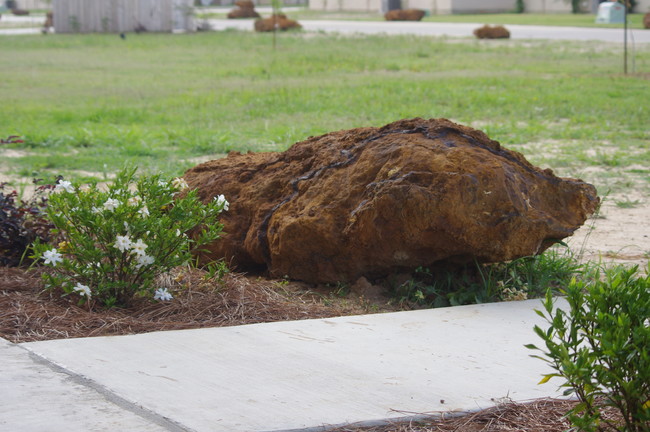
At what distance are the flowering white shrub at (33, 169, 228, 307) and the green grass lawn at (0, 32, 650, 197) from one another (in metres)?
4.31

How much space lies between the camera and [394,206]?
483 centimetres

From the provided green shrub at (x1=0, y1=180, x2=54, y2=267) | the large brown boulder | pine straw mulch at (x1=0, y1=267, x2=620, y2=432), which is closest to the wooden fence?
green shrub at (x1=0, y1=180, x2=54, y2=267)

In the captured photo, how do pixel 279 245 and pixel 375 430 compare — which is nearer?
pixel 375 430

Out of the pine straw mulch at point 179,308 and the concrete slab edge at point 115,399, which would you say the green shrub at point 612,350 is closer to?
the concrete slab edge at point 115,399

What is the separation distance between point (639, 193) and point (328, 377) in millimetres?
5592

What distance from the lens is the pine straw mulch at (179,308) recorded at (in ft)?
14.1

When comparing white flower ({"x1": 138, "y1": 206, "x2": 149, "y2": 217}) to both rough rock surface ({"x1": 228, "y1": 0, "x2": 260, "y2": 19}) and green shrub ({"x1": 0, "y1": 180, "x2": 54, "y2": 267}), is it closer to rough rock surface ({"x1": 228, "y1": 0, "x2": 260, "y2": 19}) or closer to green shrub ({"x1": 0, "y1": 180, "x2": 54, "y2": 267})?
green shrub ({"x1": 0, "y1": 180, "x2": 54, "y2": 267})

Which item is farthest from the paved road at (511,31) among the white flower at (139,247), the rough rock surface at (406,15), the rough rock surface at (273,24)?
the white flower at (139,247)

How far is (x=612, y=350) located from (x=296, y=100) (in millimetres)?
12317

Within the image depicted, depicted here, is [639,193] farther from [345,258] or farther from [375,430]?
[375,430]

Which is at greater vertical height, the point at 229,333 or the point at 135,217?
the point at 135,217

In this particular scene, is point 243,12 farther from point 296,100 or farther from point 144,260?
point 144,260

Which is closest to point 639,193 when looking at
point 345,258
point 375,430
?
point 345,258

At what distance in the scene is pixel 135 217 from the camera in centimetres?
450
